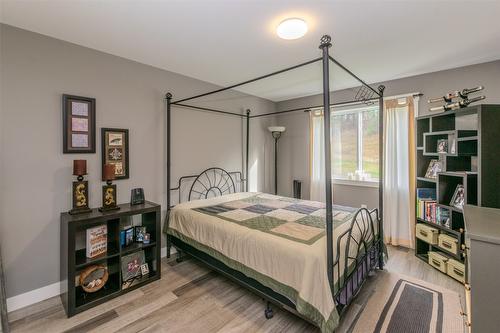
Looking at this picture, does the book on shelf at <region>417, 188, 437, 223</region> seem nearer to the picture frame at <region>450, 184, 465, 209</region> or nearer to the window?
the picture frame at <region>450, 184, 465, 209</region>

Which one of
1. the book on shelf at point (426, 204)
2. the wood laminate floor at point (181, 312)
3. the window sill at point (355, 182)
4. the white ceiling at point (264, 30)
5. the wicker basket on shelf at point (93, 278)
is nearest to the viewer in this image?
the white ceiling at point (264, 30)

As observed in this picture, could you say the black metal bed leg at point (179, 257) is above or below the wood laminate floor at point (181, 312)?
above

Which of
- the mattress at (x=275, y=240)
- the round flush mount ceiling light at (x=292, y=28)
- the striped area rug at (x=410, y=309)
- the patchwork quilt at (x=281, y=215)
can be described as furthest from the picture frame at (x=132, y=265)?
the round flush mount ceiling light at (x=292, y=28)

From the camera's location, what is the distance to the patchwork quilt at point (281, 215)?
81.0 inches

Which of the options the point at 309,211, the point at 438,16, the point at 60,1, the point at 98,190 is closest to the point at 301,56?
the point at 438,16

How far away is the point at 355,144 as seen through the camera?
3.99 m

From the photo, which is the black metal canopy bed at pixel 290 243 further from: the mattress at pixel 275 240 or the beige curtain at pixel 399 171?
the beige curtain at pixel 399 171

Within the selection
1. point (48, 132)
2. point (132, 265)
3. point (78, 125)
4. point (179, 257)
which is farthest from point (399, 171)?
point (48, 132)

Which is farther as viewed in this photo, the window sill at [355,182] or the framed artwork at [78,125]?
the window sill at [355,182]

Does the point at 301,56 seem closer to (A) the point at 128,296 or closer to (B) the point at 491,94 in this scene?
(B) the point at 491,94

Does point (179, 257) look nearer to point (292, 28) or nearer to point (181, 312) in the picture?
point (181, 312)

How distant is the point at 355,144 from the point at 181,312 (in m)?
3.48

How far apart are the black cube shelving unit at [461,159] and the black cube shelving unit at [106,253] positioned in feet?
9.47

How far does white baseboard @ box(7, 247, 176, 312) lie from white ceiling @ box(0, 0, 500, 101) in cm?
232
